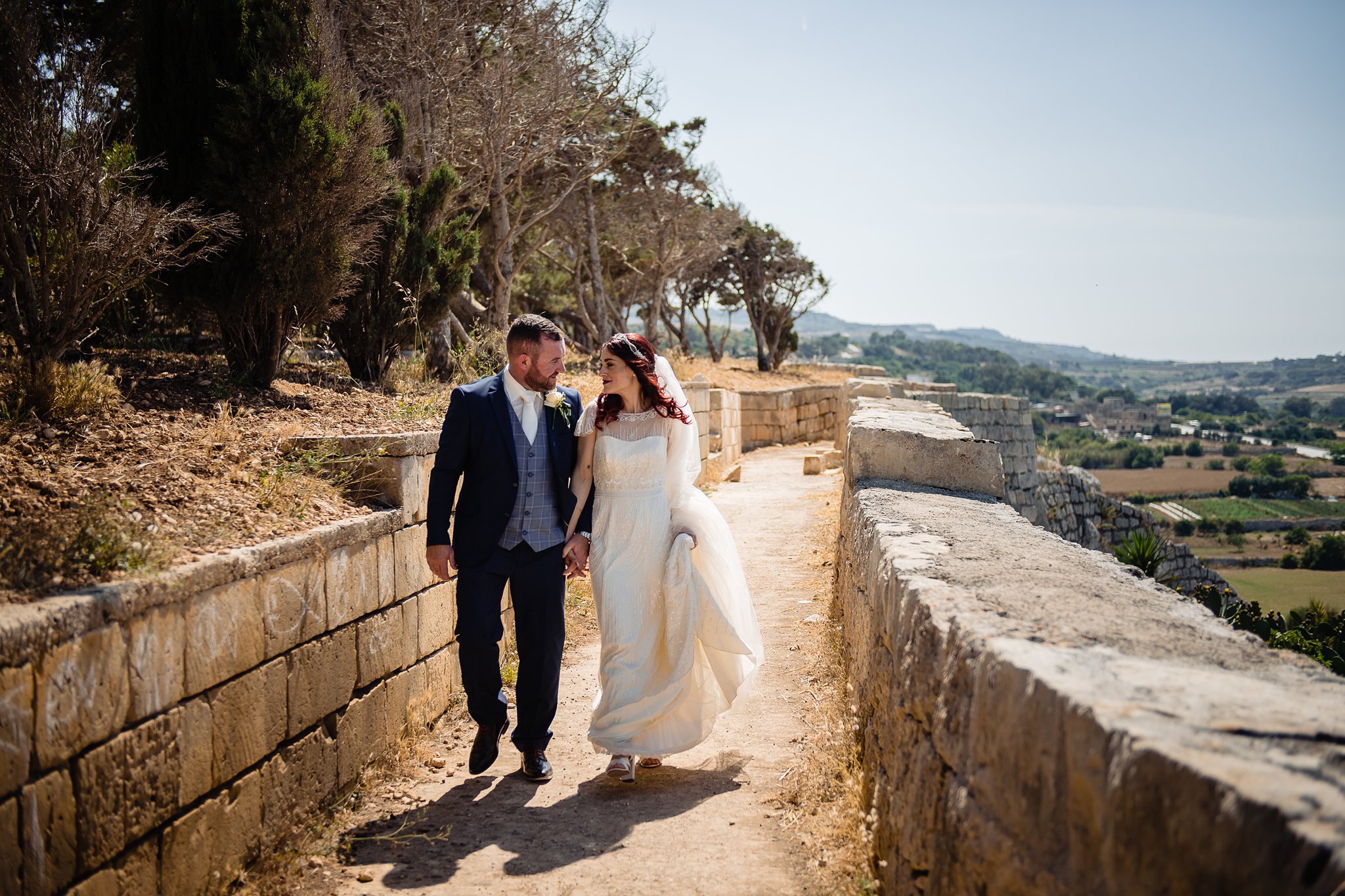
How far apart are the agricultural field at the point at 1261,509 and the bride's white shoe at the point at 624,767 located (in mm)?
38052

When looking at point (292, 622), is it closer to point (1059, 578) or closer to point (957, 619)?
point (957, 619)

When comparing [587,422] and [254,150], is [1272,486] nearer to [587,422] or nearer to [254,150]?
[587,422]

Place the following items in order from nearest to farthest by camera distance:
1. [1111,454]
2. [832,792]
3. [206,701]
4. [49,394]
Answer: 1. [206,701]
2. [832,792]
3. [49,394]
4. [1111,454]

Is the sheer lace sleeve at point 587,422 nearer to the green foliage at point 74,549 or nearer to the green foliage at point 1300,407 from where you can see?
the green foliage at point 74,549

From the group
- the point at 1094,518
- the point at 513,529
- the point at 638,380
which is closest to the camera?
the point at 513,529

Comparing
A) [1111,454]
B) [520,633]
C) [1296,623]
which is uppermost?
[520,633]

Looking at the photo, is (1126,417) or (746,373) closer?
(746,373)

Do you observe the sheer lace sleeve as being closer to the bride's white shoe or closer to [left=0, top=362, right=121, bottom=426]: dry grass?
the bride's white shoe

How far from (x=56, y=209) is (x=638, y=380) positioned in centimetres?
328

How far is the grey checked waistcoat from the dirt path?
43.9 inches

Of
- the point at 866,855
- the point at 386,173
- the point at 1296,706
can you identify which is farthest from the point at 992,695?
the point at 386,173

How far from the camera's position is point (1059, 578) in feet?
9.52

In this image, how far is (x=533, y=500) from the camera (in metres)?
4.17

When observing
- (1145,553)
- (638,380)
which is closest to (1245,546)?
(1145,553)
